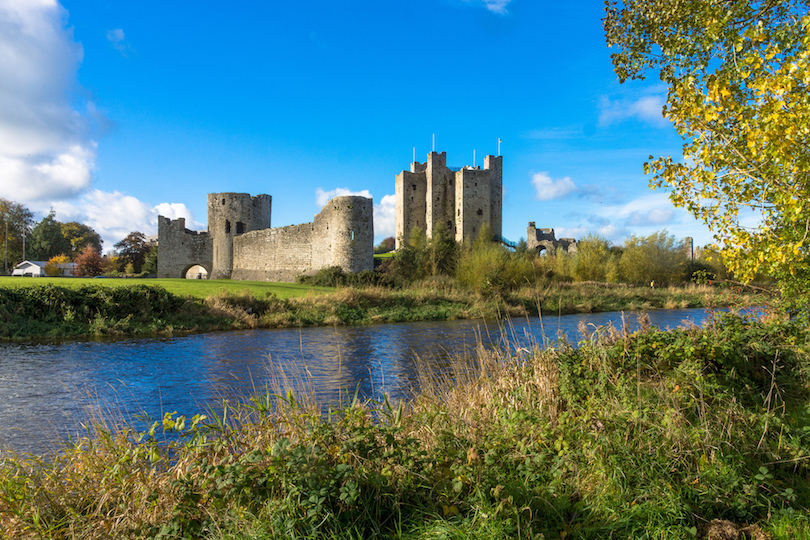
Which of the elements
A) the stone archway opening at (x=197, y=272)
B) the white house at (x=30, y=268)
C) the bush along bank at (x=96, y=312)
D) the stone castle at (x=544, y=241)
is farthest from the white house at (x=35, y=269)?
the stone castle at (x=544, y=241)

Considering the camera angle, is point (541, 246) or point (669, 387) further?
point (541, 246)

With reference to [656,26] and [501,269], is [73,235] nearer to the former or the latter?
[501,269]

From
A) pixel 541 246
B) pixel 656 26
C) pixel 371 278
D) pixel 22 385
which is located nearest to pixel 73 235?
pixel 371 278

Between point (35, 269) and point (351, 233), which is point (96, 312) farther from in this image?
point (35, 269)

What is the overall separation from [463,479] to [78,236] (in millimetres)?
68661

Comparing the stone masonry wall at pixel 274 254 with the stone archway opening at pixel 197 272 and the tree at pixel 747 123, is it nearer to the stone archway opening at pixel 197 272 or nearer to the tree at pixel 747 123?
the stone archway opening at pixel 197 272

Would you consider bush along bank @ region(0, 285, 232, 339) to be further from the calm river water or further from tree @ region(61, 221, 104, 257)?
tree @ region(61, 221, 104, 257)

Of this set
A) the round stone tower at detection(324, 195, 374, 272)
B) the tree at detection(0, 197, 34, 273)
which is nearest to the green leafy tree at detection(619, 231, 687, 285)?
the round stone tower at detection(324, 195, 374, 272)

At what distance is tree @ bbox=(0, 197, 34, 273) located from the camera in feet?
153

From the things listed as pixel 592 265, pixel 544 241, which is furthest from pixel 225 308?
pixel 544 241

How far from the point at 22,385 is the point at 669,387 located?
8.92 m

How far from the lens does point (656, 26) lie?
241 inches

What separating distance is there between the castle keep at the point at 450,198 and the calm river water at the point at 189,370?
86.1 feet

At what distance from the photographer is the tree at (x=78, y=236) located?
5675 cm
